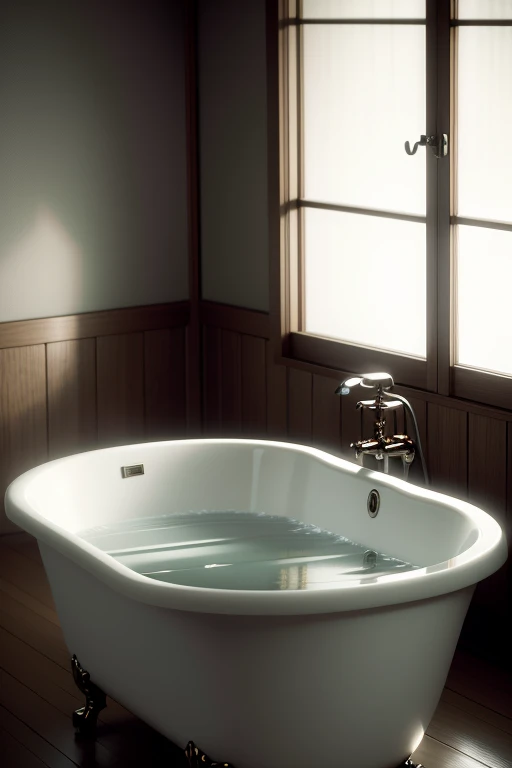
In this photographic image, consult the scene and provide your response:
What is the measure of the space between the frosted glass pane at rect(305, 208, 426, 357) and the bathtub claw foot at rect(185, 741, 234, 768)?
141 centimetres

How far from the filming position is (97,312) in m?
3.95

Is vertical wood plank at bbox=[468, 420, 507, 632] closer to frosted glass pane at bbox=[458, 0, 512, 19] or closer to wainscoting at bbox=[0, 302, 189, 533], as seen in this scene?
frosted glass pane at bbox=[458, 0, 512, 19]

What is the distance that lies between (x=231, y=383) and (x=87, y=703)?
1597 mm

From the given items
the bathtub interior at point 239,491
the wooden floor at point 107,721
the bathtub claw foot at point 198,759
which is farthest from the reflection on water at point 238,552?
the bathtub claw foot at point 198,759

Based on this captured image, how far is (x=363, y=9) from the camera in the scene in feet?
10.7

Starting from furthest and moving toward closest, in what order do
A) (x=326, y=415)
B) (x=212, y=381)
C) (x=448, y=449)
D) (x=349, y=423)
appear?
(x=212, y=381) < (x=326, y=415) < (x=349, y=423) < (x=448, y=449)

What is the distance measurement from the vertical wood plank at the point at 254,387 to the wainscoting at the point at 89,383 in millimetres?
340

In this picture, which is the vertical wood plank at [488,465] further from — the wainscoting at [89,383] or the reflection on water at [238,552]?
the wainscoting at [89,383]

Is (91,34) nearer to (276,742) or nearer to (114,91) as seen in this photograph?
(114,91)

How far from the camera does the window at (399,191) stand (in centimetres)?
292

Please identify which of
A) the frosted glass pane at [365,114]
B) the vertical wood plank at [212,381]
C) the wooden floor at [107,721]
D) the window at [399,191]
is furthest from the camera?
the vertical wood plank at [212,381]

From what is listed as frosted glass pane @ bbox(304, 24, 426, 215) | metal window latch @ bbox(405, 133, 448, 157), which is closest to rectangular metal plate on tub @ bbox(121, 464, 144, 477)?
frosted glass pane @ bbox(304, 24, 426, 215)

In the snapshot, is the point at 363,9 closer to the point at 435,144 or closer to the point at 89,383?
the point at 435,144

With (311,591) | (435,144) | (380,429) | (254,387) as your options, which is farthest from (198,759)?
(254,387)
